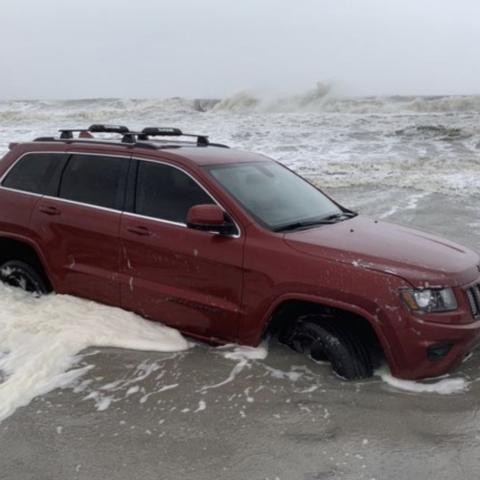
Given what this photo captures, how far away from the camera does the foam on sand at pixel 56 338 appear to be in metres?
4.57

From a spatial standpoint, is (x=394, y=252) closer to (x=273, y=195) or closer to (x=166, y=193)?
(x=273, y=195)

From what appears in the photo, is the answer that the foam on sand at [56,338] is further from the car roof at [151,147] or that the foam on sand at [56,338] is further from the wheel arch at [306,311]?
the car roof at [151,147]

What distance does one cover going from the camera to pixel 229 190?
493 centimetres

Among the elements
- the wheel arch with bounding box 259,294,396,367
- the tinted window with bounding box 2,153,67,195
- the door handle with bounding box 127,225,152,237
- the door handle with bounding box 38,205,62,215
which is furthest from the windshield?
the tinted window with bounding box 2,153,67,195

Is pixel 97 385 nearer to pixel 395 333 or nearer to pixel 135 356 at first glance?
pixel 135 356

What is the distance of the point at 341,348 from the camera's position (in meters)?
4.35

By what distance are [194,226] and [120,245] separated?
2.52ft

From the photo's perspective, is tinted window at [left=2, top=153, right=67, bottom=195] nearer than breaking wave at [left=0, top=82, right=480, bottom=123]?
Yes

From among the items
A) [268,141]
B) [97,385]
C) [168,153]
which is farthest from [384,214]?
[268,141]

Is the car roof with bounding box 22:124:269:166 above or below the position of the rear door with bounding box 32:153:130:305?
above

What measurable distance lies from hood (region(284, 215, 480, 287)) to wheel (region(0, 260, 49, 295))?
248cm

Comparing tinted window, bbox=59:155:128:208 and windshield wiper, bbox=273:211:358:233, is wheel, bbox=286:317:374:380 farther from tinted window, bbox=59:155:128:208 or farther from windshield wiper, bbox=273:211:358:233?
tinted window, bbox=59:155:128:208

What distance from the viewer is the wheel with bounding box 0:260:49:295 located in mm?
5902

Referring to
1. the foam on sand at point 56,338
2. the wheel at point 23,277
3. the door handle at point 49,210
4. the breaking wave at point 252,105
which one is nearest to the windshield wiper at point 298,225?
the foam on sand at point 56,338
